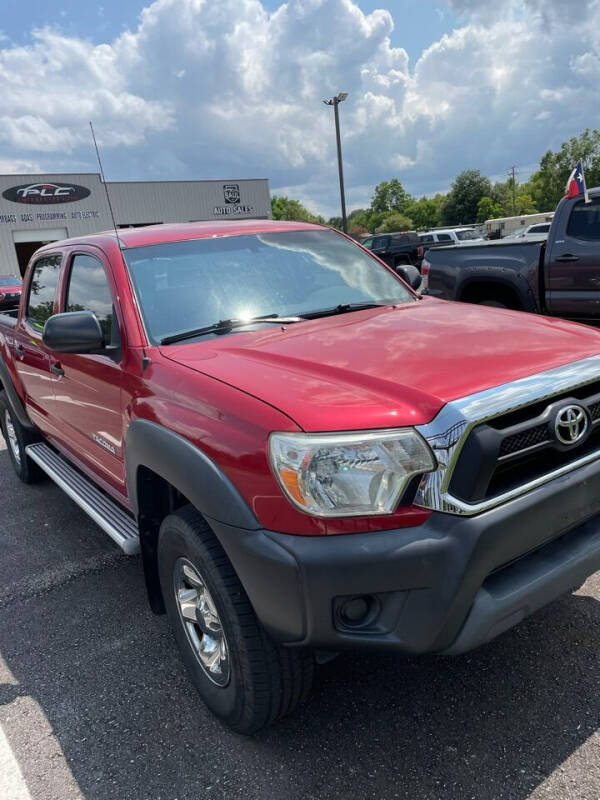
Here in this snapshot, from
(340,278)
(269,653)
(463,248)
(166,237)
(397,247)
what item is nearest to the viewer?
(269,653)

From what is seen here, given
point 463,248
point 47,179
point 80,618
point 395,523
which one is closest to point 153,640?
point 80,618

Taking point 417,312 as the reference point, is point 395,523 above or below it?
below

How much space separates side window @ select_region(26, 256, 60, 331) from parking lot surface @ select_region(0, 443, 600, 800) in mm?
1940

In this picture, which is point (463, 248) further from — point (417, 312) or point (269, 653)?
point (269, 653)

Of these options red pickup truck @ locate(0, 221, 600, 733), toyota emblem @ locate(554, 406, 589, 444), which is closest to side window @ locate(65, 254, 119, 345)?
red pickup truck @ locate(0, 221, 600, 733)

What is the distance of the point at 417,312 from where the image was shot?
3.05 meters

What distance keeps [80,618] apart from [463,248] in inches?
223

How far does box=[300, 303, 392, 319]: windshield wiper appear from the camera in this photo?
Answer: 3078mm

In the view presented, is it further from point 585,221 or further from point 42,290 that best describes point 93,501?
point 585,221

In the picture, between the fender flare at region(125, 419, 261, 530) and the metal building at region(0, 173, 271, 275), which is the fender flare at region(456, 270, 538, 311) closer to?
the fender flare at region(125, 419, 261, 530)

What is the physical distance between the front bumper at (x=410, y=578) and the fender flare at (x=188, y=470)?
0.18 ft

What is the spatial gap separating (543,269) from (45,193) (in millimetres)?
33799

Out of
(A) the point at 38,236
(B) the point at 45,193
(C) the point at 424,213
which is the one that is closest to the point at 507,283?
(A) the point at 38,236

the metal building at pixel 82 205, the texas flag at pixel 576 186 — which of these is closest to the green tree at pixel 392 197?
the metal building at pixel 82 205
